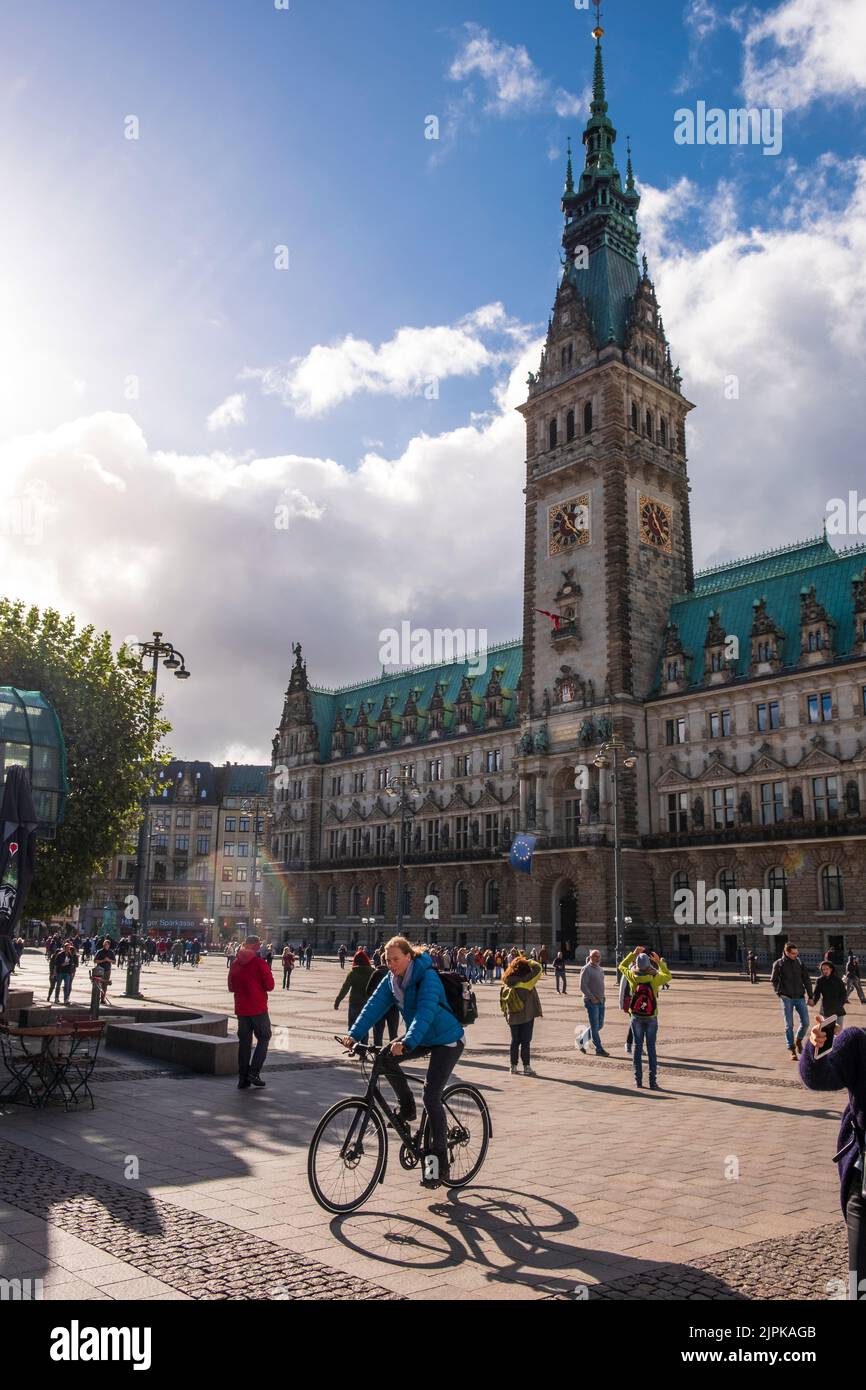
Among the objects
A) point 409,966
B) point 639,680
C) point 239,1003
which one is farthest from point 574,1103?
point 639,680

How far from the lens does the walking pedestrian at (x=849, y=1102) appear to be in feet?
18.3

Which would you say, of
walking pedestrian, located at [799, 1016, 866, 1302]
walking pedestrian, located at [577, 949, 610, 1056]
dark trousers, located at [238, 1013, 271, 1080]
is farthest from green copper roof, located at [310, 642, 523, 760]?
walking pedestrian, located at [799, 1016, 866, 1302]

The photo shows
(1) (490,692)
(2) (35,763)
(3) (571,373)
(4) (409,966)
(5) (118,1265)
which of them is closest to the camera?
(5) (118,1265)

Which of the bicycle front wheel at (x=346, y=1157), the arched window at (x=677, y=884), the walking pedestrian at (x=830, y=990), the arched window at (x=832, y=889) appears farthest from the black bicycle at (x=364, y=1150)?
the arched window at (x=677, y=884)

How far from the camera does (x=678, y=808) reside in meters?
64.9

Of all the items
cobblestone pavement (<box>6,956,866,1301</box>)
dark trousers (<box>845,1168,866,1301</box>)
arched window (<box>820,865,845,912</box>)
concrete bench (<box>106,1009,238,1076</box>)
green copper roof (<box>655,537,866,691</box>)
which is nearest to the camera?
dark trousers (<box>845,1168,866,1301</box>)

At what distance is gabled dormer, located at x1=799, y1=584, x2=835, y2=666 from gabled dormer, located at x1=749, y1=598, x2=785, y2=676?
1540mm

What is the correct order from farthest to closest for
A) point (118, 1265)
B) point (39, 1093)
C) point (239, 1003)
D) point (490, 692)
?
point (490, 692), point (239, 1003), point (39, 1093), point (118, 1265)

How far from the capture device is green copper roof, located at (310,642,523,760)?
86875 mm

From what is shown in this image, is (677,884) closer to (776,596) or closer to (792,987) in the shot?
(776,596)

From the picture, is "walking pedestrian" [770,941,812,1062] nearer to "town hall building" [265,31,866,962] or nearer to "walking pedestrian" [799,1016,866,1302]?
"walking pedestrian" [799,1016,866,1302]

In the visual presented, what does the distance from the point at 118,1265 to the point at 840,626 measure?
59.6 m

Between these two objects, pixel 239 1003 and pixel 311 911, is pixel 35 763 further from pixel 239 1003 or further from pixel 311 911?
pixel 311 911

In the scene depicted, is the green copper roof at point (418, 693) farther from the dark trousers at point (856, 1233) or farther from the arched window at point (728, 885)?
the dark trousers at point (856, 1233)
